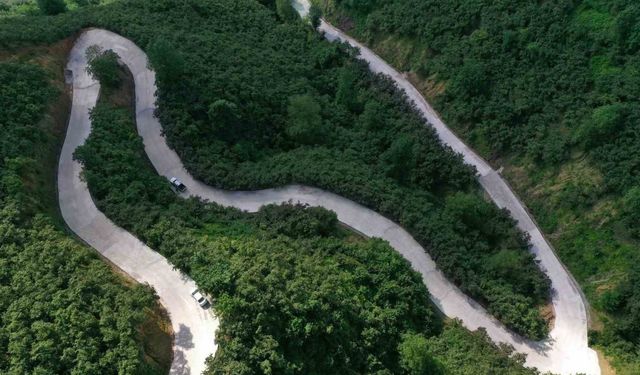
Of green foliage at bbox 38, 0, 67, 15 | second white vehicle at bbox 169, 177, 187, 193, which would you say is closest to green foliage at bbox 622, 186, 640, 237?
second white vehicle at bbox 169, 177, 187, 193

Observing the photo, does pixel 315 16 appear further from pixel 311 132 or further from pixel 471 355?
pixel 471 355

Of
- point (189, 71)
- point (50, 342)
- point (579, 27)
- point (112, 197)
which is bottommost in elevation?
point (50, 342)

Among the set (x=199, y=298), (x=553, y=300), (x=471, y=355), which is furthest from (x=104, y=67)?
(x=553, y=300)

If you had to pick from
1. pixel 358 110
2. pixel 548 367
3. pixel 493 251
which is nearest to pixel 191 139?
pixel 358 110

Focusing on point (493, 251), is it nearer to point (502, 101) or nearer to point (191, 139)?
point (502, 101)

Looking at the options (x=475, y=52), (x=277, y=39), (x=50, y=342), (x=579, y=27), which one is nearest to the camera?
(x=50, y=342)

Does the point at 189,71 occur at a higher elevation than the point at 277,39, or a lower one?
lower

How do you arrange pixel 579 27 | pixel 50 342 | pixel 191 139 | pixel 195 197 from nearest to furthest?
pixel 50 342, pixel 195 197, pixel 191 139, pixel 579 27

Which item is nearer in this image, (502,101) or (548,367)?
(548,367)
